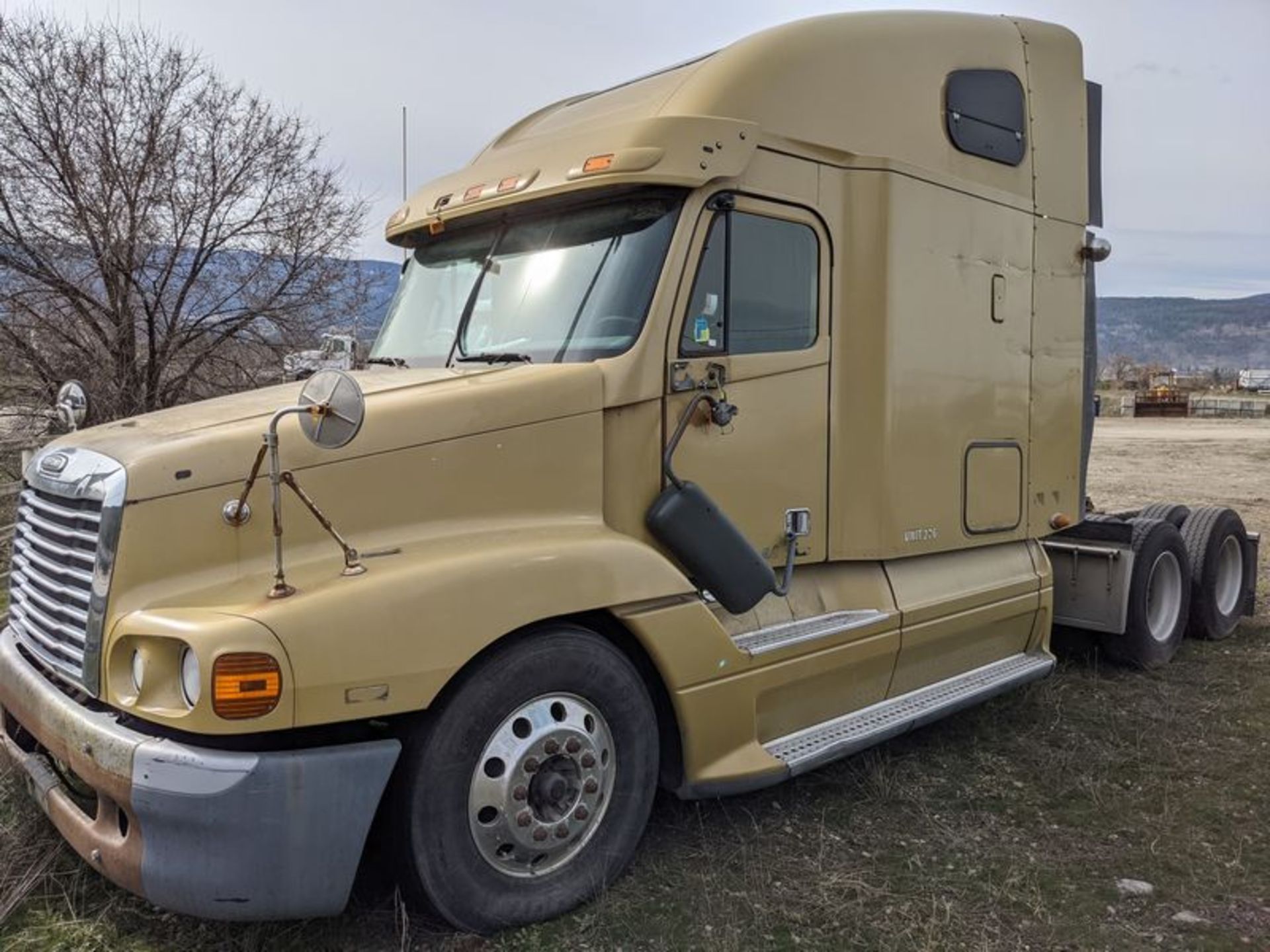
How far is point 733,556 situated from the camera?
410 cm

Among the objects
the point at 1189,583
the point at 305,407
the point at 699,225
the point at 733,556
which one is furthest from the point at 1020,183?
the point at 305,407

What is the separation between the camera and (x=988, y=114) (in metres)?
5.41

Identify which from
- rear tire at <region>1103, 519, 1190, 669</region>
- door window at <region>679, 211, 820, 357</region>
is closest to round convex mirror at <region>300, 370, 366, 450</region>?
door window at <region>679, 211, 820, 357</region>

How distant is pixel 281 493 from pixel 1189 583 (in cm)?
667

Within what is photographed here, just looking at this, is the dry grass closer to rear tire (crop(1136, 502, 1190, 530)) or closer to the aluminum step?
the aluminum step

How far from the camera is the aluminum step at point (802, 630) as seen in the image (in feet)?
13.9

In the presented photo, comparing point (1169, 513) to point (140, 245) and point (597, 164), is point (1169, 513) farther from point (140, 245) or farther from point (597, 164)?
point (140, 245)

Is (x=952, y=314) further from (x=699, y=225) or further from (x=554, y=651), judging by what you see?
(x=554, y=651)

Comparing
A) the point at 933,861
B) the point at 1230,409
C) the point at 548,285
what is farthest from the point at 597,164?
the point at 1230,409

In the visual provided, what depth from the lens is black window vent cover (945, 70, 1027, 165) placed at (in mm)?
5203

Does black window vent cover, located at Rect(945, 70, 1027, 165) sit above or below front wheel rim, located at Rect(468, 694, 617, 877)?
above

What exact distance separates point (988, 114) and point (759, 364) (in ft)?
7.31

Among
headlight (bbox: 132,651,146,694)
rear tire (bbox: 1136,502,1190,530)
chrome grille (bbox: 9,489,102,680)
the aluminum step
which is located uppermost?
chrome grille (bbox: 9,489,102,680)

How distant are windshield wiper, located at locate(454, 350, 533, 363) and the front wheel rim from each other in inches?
53.4
